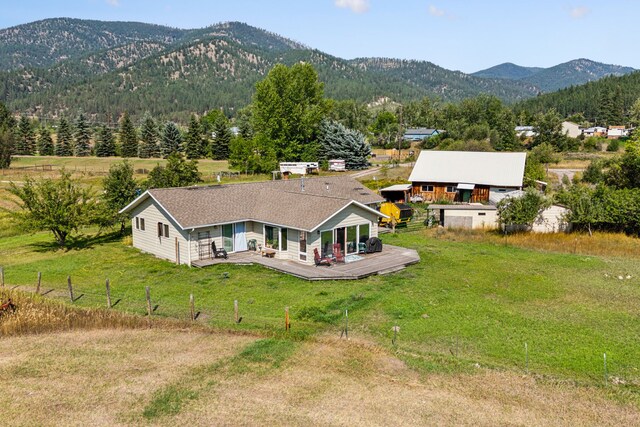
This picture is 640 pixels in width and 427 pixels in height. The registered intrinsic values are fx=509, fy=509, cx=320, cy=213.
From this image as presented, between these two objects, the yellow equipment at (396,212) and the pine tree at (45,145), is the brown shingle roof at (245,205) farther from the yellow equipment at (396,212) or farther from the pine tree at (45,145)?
the pine tree at (45,145)

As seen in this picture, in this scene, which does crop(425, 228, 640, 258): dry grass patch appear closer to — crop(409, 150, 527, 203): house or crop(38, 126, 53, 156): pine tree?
crop(409, 150, 527, 203): house

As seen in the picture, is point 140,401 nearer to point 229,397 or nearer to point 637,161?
point 229,397

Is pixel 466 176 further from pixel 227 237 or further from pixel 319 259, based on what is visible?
pixel 227 237

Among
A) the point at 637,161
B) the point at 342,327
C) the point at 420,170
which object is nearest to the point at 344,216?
the point at 342,327

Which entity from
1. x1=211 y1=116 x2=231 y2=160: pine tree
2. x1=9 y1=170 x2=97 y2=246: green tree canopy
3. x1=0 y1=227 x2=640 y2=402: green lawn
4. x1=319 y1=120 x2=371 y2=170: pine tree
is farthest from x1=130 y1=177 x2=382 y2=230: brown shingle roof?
x1=211 y1=116 x2=231 y2=160: pine tree

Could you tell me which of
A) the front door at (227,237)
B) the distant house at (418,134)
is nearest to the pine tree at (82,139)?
the distant house at (418,134)

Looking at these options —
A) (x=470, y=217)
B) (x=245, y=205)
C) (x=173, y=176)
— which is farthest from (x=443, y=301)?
(x=173, y=176)

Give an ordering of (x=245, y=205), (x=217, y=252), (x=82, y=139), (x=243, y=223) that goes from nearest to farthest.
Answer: (x=217, y=252) < (x=243, y=223) < (x=245, y=205) < (x=82, y=139)
